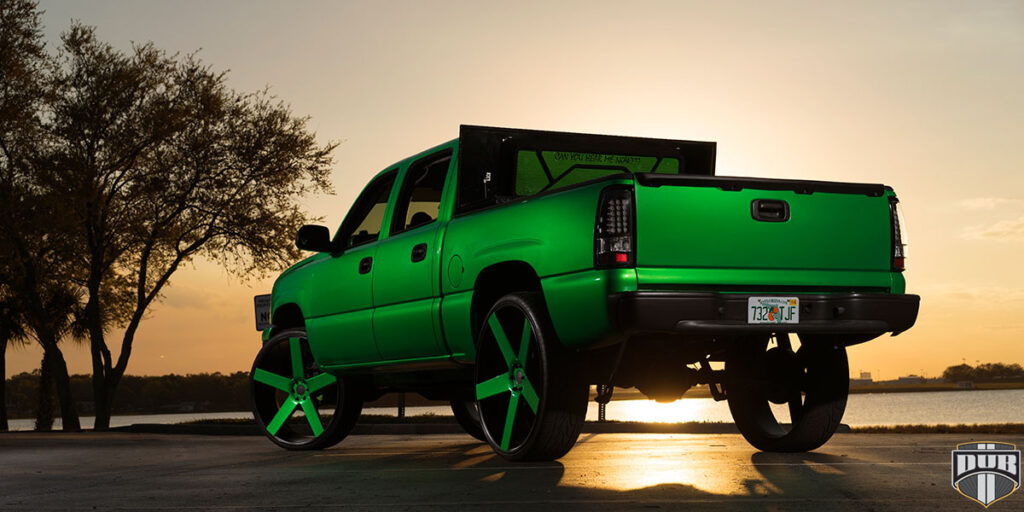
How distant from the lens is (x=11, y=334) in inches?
1371

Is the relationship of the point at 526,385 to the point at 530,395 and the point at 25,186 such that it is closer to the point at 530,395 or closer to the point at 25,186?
the point at 530,395

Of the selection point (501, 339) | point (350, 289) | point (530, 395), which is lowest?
point (530, 395)

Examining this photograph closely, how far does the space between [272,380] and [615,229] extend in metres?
5.50

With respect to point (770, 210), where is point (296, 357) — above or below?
below

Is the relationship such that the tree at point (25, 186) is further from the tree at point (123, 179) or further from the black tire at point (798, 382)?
the black tire at point (798, 382)

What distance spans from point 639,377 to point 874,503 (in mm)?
2417

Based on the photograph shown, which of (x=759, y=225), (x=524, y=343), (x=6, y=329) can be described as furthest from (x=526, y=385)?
(x=6, y=329)

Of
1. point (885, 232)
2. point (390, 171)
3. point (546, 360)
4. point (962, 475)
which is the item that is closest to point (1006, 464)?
point (962, 475)

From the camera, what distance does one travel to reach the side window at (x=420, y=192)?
969 centimetres

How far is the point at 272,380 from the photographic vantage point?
11.5m

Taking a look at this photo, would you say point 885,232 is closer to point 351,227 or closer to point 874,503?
point 874,503

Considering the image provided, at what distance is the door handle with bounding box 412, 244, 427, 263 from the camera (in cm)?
895

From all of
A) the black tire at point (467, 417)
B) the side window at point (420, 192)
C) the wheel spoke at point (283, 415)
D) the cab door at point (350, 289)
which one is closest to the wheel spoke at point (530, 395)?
the cab door at point (350, 289)

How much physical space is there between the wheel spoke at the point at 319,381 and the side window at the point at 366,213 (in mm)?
1326
